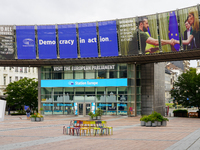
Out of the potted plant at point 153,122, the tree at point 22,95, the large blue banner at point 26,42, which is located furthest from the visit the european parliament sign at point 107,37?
the potted plant at point 153,122

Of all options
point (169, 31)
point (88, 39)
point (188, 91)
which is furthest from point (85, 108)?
point (169, 31)

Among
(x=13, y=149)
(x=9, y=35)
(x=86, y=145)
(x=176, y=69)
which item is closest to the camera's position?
(x=13, y=149)

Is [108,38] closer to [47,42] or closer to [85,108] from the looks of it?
[47,42]

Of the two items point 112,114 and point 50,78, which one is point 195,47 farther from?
point 50,78

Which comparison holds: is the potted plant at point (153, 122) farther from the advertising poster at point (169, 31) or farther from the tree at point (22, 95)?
the tree at point (22, 95)

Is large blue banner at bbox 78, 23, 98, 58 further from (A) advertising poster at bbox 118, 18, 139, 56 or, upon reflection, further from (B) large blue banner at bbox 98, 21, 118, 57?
(A) advertising poster at bbox 118, 18, 139, 56

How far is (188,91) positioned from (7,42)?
28434mm

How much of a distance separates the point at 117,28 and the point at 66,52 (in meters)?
8.47

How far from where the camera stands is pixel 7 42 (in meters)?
50.6

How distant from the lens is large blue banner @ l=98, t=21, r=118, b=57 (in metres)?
47.6

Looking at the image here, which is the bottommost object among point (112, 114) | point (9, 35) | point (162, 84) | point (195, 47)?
point (112, 114)

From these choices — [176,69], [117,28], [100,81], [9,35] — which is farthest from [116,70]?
[176,69]

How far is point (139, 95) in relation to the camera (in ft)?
172

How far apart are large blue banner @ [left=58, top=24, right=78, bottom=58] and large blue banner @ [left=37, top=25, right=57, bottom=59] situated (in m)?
1.03
